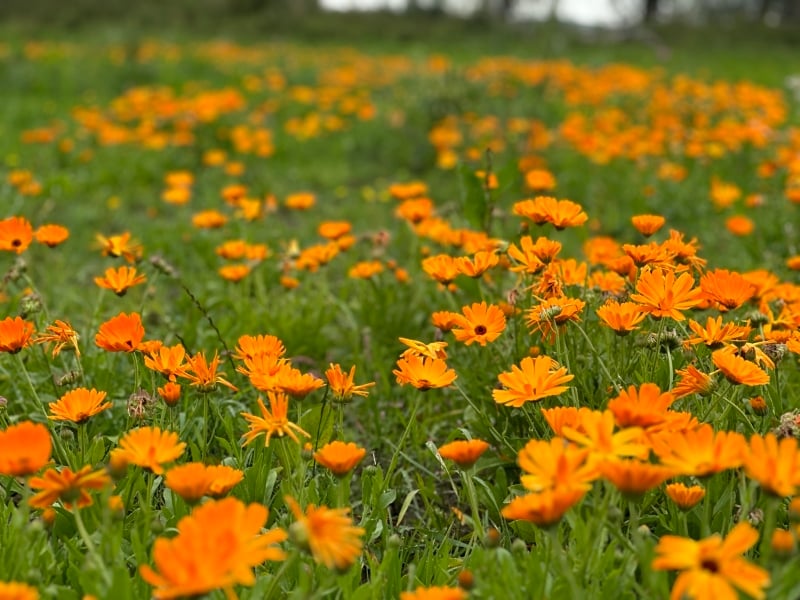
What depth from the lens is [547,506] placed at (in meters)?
1.08

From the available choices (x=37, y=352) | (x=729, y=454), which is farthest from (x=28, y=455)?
A: (x=37, y=352)

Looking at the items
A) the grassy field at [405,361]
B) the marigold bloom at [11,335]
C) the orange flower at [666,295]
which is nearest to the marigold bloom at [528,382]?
the grassy field at [405,361]

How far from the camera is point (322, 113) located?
7.52m

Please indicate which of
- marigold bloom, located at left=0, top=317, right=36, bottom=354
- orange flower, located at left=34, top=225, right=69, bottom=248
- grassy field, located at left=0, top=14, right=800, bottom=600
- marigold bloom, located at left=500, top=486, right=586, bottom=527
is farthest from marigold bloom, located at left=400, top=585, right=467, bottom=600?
orange flower, located at left=34, top=225, right=69, bottom=248

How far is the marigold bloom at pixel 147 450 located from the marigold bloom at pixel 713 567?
0.75m

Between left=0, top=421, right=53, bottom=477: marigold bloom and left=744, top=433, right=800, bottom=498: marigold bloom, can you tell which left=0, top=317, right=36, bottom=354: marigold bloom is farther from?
left=744, top=433, right=800, bottom=498: marigold bloom

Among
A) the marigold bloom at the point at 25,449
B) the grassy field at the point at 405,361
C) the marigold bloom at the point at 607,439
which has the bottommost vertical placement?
the grassy field at the point at 405,361

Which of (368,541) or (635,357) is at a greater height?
(635,357)

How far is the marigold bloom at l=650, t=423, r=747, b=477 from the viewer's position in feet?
3.68

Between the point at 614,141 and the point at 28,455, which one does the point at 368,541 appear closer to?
the point at 28,455

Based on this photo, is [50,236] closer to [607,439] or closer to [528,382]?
[528,382]

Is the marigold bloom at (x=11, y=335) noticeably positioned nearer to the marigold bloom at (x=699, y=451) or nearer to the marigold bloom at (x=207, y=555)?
the marigold bloom at (x=207, y=555)

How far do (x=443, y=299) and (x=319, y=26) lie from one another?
17309 millimetres

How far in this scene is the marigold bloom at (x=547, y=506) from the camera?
1.08 metres
